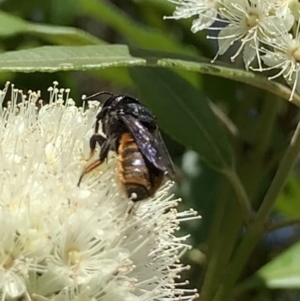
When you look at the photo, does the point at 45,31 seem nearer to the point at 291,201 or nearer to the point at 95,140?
the point at 95,140

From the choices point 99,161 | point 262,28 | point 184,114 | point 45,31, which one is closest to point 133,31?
point 45,31

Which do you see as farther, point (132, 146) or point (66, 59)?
point (66, 59)

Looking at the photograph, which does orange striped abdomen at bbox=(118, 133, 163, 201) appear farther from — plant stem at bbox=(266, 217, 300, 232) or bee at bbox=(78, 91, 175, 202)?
plant stem at bbox=(266, 217, 300, 232)

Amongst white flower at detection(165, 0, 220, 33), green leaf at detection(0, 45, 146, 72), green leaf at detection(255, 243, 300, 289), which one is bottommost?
green leaf at detection(255, 243, 300, 289)

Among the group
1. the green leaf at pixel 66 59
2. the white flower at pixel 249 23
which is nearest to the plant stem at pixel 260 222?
the white flower at pixel 249 23

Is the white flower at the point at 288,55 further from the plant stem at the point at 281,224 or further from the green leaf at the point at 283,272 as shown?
the green leaf at the point at 283,272

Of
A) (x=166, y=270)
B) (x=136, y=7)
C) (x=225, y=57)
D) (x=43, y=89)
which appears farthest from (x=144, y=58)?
(x=136, y=7)

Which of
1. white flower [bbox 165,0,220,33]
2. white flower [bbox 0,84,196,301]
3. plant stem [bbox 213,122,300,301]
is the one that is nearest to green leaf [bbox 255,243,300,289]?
plant stem [bbox 213,122,300,301]

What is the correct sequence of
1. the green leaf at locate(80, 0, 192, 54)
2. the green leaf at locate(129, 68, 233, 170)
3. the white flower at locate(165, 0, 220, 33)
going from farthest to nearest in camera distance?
the green leaf at locate(80, 0, 192, 54), the green leaf at locate(129, 68, 233, 170), the white flower at locate(165, 0, 220, 33)
